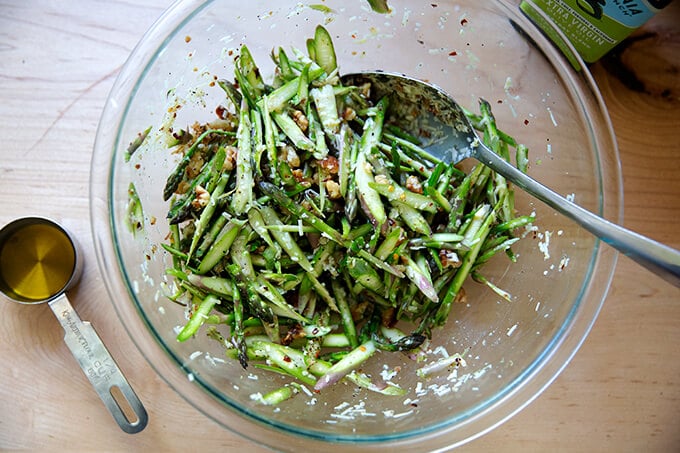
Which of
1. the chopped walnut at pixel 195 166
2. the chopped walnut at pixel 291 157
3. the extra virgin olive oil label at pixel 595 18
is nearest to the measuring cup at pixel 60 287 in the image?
the chopped walnut at pixel 195 166

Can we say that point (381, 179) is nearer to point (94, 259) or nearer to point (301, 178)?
point (301, 178)

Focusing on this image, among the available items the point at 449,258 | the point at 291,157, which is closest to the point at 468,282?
the point at 449,258

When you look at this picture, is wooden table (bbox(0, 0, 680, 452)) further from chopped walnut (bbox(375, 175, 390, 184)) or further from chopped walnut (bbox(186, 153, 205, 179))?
chopped walnut (bbox(375, 175, 390, 184))

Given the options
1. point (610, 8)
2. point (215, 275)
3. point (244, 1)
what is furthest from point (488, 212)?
point (244, 1)

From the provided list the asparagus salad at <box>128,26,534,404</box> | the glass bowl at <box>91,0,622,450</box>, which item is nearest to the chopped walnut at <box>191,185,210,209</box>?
the asparagus salad at <box>128,26,534,404</box>

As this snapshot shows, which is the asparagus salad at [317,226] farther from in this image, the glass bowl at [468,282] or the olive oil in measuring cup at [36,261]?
the olive oil in measuring cup at [36,261]
